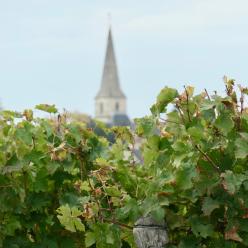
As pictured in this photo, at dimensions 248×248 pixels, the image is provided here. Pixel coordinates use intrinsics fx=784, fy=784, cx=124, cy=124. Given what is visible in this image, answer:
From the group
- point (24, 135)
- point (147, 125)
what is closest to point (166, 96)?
point (147, 125)

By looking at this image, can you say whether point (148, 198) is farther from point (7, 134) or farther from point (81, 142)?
point (7, 134)

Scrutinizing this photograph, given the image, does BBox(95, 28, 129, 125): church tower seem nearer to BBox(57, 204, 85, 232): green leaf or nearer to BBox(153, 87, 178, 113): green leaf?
BBox(57, 204, 85, 232): green leaf

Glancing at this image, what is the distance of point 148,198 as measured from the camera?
354 centimetres

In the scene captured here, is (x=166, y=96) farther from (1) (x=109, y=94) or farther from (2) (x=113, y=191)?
(1) (x=109, y=94)

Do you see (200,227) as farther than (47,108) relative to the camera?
No

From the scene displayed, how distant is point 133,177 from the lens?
429 centimetres

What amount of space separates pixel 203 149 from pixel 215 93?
10.4 inches

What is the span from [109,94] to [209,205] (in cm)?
13773

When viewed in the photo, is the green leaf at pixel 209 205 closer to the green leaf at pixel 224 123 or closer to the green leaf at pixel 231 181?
the green leaf at pixel 231 181

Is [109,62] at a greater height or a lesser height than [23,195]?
greater

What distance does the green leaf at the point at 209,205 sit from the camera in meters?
3.41

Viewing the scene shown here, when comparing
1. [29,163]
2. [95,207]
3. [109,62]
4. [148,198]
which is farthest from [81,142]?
[109,62]

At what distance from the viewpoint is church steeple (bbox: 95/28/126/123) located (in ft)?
449

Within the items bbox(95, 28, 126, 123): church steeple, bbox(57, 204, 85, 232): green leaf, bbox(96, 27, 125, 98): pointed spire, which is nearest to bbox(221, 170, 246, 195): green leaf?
bbox(57, 204, 85, 232): green leaf
